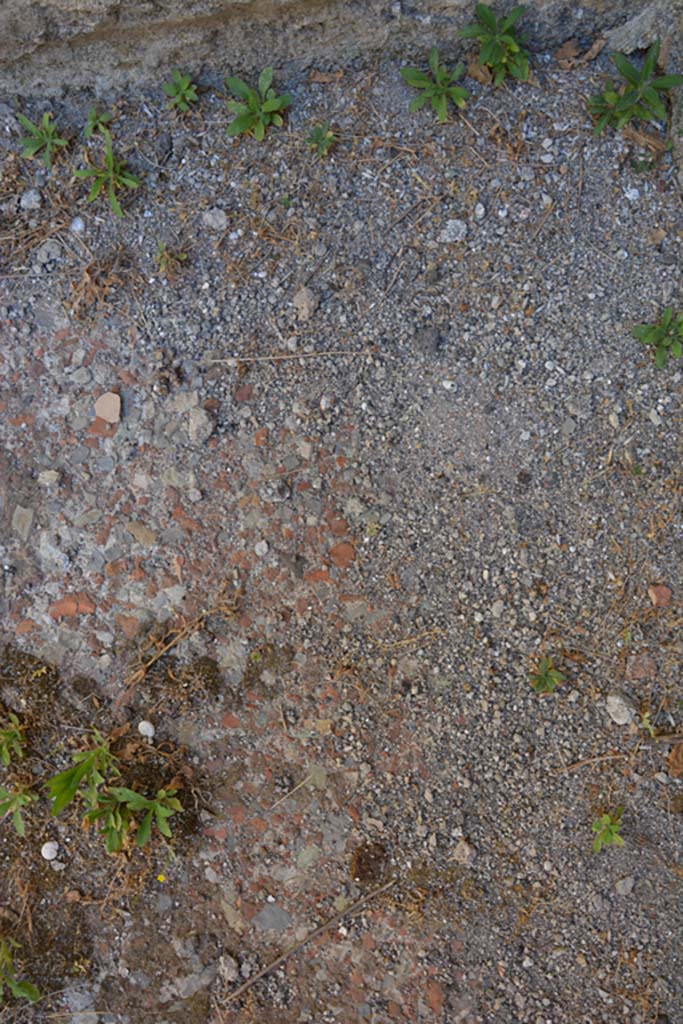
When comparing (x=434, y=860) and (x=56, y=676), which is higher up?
(x=56, y=676)

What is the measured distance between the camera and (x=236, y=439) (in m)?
2.67

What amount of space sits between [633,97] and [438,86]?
0.68m

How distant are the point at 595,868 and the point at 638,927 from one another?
268 millimetres

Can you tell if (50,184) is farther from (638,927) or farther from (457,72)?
(638,927)

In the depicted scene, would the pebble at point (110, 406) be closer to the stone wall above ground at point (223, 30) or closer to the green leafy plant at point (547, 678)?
the stone wall above ground at point (223, 30)

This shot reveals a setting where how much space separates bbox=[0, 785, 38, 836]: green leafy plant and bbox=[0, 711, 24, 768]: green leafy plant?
0.39 ft

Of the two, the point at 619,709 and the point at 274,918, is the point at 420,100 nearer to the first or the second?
the point at 619,709

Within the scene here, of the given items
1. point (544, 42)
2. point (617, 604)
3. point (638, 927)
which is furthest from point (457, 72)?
point (638, 927)

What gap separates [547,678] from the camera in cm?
255

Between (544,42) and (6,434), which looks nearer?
(544,42)

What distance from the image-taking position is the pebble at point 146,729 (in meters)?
2.68

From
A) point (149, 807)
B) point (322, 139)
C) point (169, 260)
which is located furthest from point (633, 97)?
point (149, 807)

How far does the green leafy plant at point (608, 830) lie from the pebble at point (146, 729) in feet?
5.45

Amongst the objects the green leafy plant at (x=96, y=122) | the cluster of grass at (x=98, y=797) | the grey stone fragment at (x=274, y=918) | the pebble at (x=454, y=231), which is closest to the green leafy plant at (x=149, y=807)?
the cluster of grass at (x=98, y=797)
